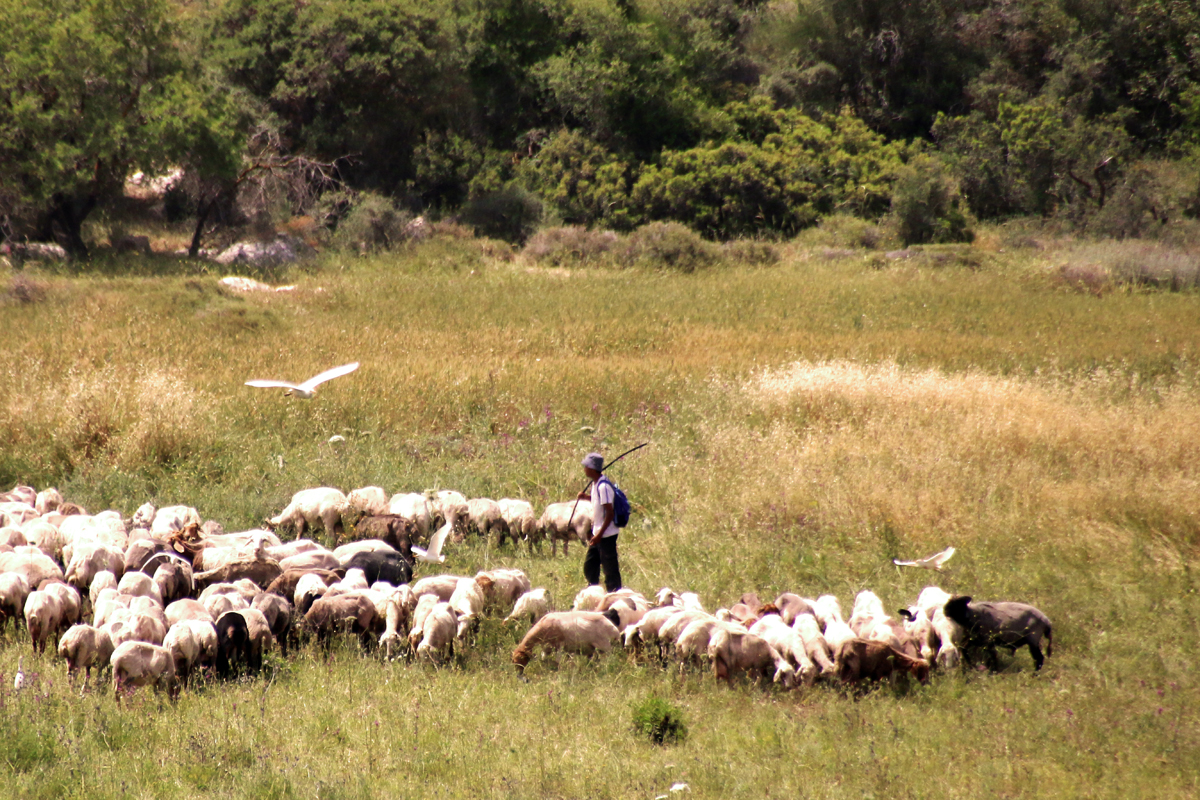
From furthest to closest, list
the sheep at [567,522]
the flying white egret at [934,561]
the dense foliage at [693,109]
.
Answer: the dense foliage at [693,109] → the sheep at [567,522] → the flying white egret at [934,561]

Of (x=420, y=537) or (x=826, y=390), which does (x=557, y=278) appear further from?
(x=420, y=537)

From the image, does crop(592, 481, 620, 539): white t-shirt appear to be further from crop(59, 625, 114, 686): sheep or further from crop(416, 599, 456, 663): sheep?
crop(59, 625, 114, 686): sheep

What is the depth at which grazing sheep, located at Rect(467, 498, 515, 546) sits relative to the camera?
30.7ft

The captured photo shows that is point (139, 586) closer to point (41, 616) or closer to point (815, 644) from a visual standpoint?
point (41, 616)

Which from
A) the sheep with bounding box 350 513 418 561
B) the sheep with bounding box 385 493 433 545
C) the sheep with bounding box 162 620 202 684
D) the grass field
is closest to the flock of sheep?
the sheep with bounding box 162 620 202 684

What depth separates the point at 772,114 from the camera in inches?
1631

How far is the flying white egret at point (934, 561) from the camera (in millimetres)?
7865

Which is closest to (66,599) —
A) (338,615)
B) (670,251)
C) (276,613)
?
(276,613)

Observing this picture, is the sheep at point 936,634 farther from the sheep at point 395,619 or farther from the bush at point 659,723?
the sheep at point 395,619

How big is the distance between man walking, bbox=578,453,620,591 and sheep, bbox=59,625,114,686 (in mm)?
3548

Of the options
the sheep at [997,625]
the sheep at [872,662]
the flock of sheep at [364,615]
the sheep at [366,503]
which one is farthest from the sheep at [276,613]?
the sheep at [997,625]

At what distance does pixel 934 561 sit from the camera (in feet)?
27.1

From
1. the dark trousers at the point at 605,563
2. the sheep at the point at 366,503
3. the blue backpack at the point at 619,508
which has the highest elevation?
the blue backpack at the point at 619,508

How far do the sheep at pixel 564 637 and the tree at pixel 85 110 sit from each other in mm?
23533
